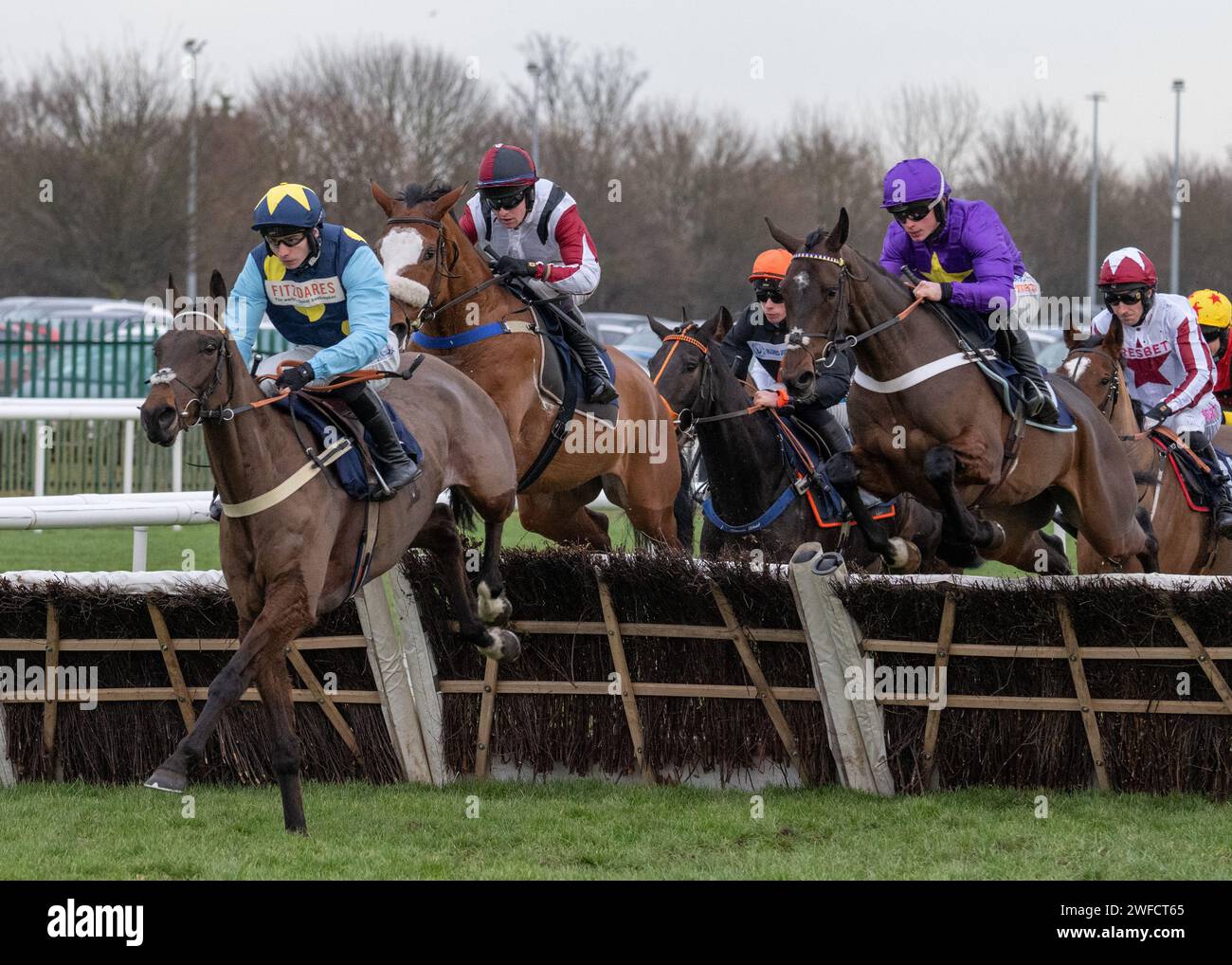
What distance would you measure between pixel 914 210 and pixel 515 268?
1751 mm

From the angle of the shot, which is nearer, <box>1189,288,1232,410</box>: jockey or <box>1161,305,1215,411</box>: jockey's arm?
<box>1161,305,1215,411</box>: jockey's arm

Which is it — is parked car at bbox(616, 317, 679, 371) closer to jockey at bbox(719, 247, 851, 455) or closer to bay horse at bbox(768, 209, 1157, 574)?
jockey at bbox(719, 247, 851, 455)

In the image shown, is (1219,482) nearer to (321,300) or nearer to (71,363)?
(321,300)

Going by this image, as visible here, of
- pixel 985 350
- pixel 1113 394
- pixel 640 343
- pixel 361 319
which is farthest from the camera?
pixel 640 343

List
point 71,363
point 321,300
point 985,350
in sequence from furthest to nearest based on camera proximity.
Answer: point 71,363 → point 985,350 → point 321,300

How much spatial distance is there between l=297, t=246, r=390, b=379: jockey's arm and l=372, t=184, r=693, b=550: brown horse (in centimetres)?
63

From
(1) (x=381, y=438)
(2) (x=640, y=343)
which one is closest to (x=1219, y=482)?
(1) (x=381, y=438)

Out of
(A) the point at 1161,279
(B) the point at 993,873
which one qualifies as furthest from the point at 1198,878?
(A) the point at 1161,279

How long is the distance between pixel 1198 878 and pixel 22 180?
2566 cm

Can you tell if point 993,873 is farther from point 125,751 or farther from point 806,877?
point 125,751

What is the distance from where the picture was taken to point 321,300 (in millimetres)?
6148

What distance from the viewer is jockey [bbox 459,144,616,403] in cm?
757

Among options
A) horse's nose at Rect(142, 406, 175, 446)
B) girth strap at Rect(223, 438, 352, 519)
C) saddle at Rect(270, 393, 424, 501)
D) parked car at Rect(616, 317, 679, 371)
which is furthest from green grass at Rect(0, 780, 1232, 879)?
parked car at Rect(616, 317, 679, 371)

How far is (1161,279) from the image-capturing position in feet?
138
